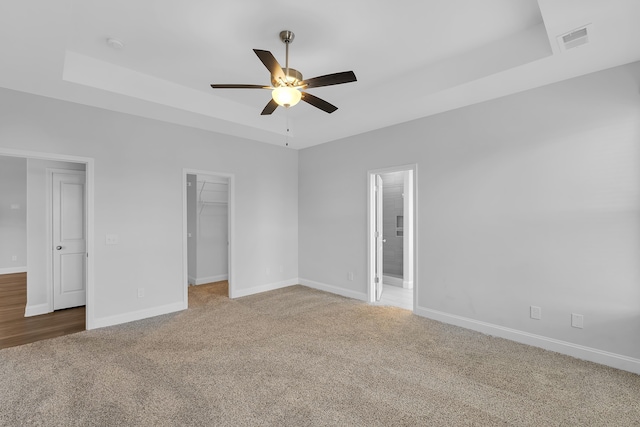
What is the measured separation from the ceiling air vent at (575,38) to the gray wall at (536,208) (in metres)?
0.75

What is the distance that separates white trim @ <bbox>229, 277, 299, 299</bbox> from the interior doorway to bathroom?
1.71m

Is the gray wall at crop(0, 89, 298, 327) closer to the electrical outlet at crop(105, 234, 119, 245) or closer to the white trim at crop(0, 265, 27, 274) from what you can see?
the electrical outlet at crop(105, 234, 119, 245)

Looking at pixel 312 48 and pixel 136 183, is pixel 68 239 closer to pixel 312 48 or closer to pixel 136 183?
pixel 136 183

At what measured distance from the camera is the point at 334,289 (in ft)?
17.6

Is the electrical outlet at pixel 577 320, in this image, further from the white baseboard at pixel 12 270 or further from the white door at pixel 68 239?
the white baseboard at pixel 12 270

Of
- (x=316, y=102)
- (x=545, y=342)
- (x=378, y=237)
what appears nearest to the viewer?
(x=316, y=102)

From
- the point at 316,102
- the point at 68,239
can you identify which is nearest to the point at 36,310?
the point at 68,239

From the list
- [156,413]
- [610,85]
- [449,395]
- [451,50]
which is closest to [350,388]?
[449,395]

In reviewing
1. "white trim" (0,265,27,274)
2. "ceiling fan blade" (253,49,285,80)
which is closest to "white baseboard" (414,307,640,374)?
"ceiling fan blade" (253,49,285,80)

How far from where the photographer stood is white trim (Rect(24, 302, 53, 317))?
4.25 meters

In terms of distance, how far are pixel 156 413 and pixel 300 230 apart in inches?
160

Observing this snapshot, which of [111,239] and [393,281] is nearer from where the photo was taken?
[111,239]

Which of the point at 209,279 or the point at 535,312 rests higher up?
the point at 535,312

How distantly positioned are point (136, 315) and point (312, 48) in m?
3.87
